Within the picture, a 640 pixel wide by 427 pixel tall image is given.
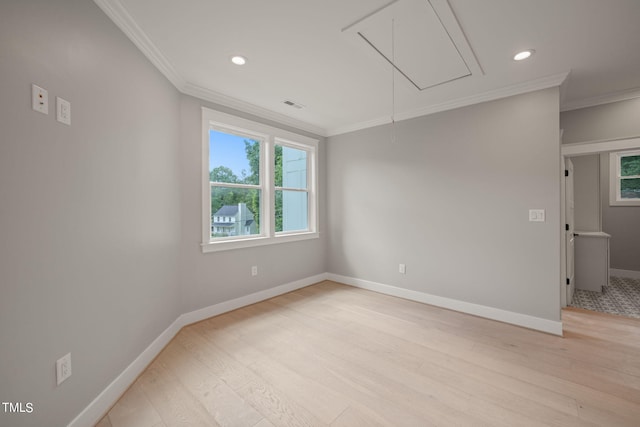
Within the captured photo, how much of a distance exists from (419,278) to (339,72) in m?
2.78

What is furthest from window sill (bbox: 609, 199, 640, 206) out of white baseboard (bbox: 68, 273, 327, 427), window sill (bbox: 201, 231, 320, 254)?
white baseboard (bbox: 68, 273, 327, 427)

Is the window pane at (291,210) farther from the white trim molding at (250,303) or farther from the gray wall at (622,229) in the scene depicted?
the gray wall at (622,229)

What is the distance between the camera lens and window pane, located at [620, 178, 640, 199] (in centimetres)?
476

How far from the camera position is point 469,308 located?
313 cm

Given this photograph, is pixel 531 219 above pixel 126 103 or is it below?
below

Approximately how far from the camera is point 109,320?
170 cm

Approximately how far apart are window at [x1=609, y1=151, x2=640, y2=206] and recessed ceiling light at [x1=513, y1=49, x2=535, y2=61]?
4544mm

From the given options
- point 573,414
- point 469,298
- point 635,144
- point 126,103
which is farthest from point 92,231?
point 635,144

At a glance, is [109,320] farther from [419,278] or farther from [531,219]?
[531,219]

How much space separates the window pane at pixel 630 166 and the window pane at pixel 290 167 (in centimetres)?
609

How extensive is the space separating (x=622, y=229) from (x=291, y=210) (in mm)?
6160

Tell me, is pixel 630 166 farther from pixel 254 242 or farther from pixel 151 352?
pixel 151 352

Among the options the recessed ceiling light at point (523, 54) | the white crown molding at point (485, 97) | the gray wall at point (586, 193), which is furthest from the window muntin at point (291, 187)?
the gray wall at point (586, 193)

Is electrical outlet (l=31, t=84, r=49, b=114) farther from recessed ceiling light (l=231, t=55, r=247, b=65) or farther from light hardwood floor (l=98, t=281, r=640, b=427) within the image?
light hardwood floor (l=98, t=281, r=640, b=427)
